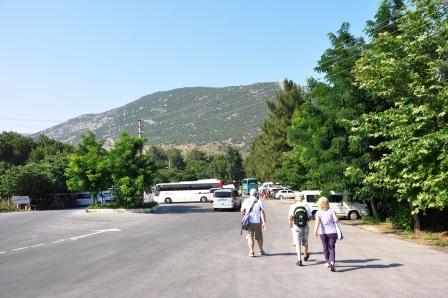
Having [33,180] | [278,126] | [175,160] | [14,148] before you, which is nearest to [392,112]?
[33,180]

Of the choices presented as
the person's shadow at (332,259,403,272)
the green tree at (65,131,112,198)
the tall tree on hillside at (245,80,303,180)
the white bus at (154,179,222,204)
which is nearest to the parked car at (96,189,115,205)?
the green tree at (65,131,112,198)

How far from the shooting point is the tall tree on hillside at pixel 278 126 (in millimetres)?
76500

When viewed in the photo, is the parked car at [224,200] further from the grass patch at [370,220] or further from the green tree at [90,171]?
the grass patch at [370,220]

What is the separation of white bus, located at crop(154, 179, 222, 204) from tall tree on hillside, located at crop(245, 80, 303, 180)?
1790 centimetres

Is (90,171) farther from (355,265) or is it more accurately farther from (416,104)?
(355,265)

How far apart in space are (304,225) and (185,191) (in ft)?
178

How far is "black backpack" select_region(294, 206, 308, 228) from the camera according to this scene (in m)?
12.5

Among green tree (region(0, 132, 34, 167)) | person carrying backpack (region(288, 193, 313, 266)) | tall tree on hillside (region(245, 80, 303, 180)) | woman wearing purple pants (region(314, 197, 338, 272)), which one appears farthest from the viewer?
green tree (region(0, 132, 34, 167))

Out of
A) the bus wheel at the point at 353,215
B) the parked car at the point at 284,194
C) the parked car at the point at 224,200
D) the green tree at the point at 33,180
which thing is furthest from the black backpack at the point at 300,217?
the parked car at the point at 284,194

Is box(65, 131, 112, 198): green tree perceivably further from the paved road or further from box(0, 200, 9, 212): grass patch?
the paved road

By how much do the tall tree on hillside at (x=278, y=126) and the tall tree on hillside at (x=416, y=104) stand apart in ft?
171

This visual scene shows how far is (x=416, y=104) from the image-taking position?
57.0 ft

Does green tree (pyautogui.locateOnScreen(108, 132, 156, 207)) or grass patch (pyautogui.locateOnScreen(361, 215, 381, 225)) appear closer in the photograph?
grass patch (pyautogui.locateOnScreen(361, 215, 381, 225))

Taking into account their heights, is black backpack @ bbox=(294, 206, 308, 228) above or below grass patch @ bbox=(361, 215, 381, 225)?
above
